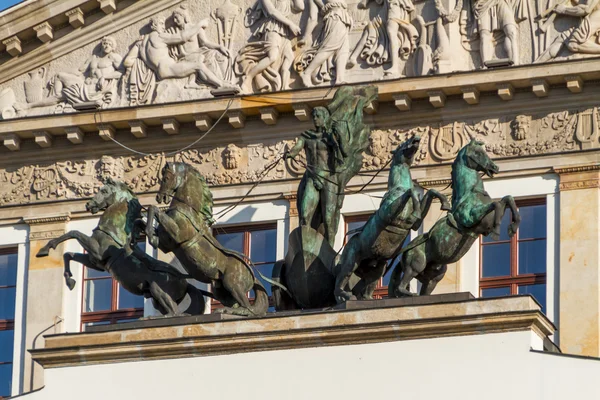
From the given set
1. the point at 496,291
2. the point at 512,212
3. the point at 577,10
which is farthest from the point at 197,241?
the point at 577,10

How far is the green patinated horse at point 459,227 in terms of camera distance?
117 feet

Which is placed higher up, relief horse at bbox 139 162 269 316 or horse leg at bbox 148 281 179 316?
relief horse at bbox 139 162 269 316

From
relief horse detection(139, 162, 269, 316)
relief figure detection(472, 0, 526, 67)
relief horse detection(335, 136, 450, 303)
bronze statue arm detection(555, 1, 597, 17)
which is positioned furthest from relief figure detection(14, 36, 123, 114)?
relief horse detection(335, 136, 450, 303)

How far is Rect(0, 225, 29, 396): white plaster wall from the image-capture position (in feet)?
136

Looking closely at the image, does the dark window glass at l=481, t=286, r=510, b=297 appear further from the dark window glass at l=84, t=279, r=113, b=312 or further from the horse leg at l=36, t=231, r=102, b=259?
the dark window glass at l=84, t=279, r=113, b=312

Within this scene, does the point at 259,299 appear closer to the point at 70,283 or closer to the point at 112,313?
the point at 70,283

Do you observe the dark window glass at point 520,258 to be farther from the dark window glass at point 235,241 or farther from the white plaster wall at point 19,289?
the white plaster wall at point 19,289

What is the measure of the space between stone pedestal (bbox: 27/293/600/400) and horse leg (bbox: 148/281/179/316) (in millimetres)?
357

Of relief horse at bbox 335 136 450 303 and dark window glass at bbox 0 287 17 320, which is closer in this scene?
relief horse at bbox 335 136 450 303

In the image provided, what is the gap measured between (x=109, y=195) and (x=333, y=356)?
349 centimetres

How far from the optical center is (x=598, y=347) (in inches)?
1523

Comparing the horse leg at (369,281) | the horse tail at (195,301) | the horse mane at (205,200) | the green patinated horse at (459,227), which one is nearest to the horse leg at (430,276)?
the green patinated horse at (459,227)

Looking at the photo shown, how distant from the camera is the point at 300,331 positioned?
119ft

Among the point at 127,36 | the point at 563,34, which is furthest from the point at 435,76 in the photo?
the point at 127,36
